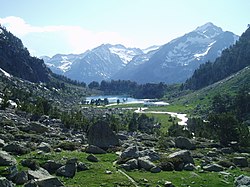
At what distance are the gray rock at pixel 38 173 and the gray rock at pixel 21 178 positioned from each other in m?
0.63

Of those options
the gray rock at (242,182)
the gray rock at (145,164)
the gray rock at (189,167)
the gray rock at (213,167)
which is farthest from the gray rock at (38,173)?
the gray rock at (213,167)

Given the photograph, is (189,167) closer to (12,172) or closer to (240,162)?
(240,162)

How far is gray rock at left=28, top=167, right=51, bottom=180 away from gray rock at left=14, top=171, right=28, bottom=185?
24.9 inches

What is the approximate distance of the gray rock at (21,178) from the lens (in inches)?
1259

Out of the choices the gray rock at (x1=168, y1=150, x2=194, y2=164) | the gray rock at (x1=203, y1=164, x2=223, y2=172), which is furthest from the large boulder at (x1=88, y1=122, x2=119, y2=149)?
the gray rock at (x1=203, y1=164, x2=223, y2=172)

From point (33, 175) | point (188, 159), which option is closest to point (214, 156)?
point (188, 159)

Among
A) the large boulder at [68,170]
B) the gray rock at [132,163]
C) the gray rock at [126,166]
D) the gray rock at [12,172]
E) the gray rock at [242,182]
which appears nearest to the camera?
the gray rock at [12,172]

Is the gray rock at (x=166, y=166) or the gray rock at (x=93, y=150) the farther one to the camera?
the gray rock at (x=93, y=150)

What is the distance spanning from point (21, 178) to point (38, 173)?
2418 mm

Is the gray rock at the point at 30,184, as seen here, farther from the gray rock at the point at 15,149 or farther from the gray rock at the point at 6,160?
the gray rock at the point at 15,149

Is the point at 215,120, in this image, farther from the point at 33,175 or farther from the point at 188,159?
the point at 33,175

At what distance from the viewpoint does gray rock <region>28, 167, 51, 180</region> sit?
33.2 meters

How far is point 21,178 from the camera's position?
32.2m

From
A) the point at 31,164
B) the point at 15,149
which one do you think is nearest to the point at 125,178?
the point at 31,164
